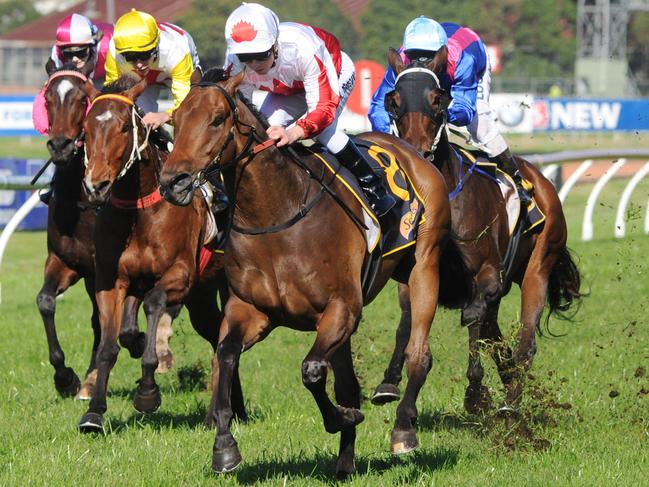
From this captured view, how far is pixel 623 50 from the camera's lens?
4425cm

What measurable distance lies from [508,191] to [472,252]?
0.59 m

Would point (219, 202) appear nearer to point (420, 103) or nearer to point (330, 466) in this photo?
point (420, 103)

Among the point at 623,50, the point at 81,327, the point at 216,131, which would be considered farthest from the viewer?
the point at 623,50

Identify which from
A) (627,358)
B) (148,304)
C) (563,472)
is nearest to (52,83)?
(148,304)

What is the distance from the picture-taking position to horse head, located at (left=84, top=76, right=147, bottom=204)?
5.66 meters

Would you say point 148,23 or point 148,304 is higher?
point 148,23

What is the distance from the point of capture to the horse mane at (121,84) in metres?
6.12

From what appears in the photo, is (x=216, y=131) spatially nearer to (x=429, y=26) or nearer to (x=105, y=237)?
(x=105, y=237)

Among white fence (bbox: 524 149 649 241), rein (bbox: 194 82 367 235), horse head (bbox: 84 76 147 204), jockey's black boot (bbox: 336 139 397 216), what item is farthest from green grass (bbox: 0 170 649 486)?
white fence (bbox: 524 149 649 241)

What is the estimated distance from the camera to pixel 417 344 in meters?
5.44

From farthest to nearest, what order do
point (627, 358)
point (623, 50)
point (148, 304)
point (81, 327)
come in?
point (623, 50), point (81, 327), point (627, 358), point (148, 304)

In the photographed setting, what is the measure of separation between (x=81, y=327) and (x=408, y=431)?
4.99m

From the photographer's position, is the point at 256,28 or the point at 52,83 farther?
the point at 52,83

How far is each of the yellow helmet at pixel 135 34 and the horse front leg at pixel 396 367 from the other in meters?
1.90
